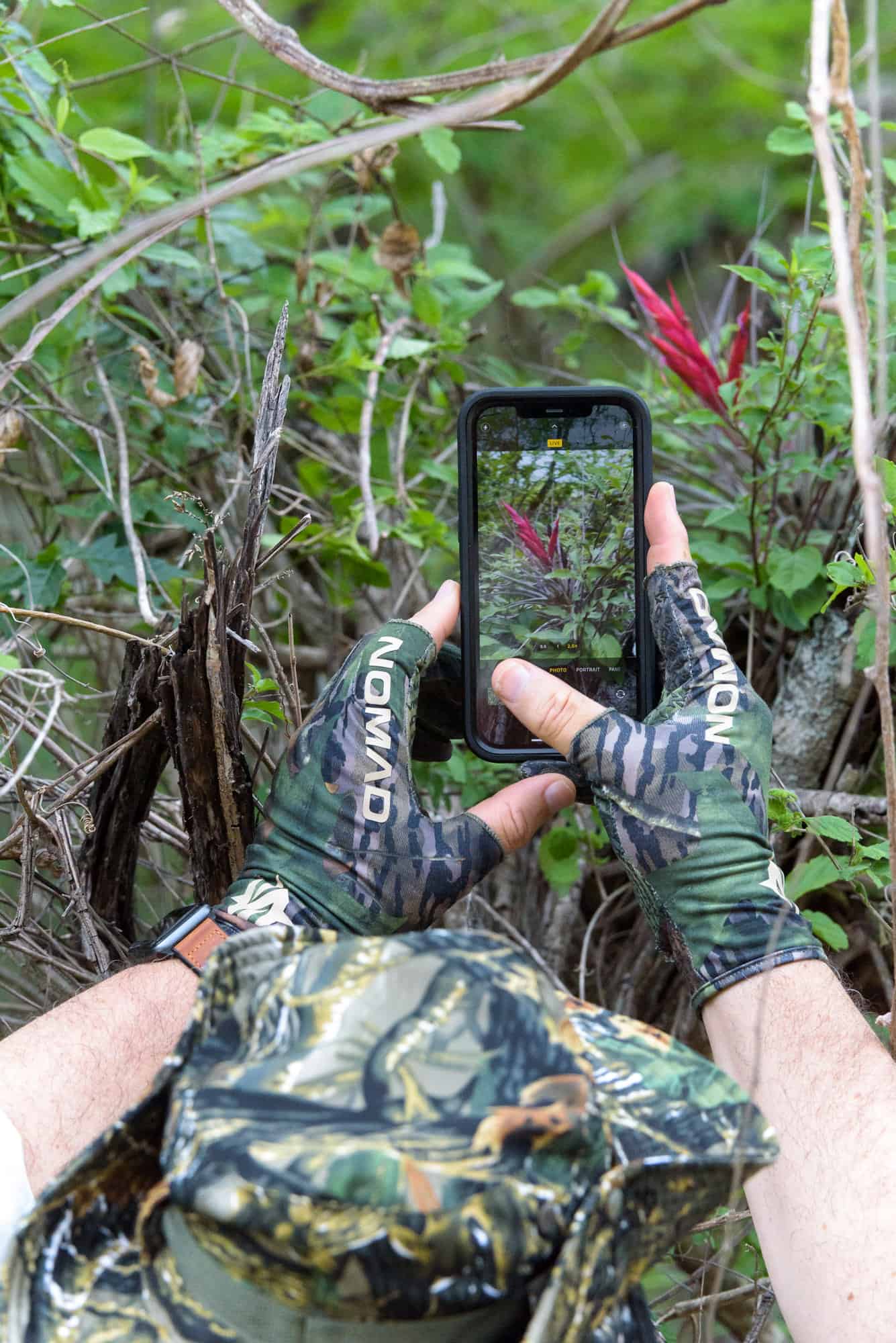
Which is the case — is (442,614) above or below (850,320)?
below

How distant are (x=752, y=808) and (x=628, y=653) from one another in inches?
9.5

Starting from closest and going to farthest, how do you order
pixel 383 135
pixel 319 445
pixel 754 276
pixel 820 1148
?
1. pixel 383 135
2. pixel 820 1148
3. pixel 754 276
4. pixel 319 445

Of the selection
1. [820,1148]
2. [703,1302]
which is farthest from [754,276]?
[703,1302]

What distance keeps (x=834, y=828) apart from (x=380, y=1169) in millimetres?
701

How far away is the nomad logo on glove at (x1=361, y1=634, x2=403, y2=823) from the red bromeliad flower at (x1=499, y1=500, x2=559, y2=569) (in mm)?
218

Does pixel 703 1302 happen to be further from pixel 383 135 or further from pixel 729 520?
pixel 383 135

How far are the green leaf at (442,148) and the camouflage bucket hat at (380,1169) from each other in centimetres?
136

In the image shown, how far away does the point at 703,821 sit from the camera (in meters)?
1.02

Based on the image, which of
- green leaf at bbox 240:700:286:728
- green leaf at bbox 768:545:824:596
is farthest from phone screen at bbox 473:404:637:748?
green leaf at bbox 768:545:824:596

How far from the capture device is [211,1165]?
603 mm

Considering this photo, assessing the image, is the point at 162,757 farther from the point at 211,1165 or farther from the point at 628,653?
the point at 211,1165

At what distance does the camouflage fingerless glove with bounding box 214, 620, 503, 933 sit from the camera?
41.9 inches

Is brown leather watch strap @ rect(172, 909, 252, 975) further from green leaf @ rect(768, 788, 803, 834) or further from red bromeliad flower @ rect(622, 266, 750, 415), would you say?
red bromeliad flower @ rect(622, 266, 750, 415)

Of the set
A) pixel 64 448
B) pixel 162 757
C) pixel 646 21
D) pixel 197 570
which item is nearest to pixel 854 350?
pixel 646 21
